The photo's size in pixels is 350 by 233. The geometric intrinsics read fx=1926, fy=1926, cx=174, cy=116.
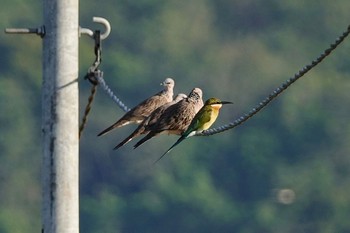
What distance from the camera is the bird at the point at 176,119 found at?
1331 centimetres

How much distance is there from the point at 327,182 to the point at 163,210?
419 cm

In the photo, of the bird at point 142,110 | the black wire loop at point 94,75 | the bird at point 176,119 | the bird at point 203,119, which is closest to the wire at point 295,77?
the black wire loop at point 94,75

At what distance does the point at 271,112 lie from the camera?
164 feet

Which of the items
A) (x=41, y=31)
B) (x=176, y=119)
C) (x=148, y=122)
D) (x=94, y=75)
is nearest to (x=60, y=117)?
(x=41, y=31)

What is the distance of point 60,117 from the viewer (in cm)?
894

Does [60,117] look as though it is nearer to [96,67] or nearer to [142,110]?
[96,67]

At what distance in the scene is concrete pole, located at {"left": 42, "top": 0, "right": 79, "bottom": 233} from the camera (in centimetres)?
884

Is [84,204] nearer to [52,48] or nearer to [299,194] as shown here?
[299,194]

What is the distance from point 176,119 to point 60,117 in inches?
178

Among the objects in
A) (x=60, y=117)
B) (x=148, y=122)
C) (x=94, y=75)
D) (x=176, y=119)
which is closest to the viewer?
(x=60, y=117)

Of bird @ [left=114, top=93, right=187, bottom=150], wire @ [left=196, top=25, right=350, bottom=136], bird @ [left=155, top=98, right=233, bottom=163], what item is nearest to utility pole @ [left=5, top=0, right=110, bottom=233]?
wire @ [left=196, top=25, right=350, bottom=136]

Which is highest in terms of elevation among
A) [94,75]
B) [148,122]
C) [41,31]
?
[41,31]

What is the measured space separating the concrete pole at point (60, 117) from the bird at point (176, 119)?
3.98 meters

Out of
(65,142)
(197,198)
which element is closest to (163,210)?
(197,198)
